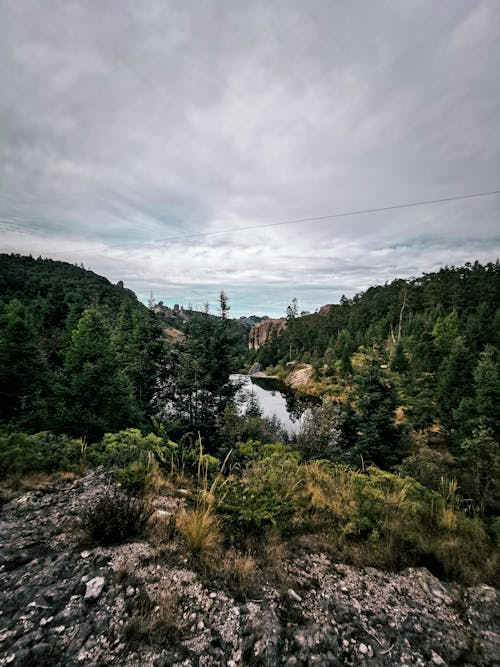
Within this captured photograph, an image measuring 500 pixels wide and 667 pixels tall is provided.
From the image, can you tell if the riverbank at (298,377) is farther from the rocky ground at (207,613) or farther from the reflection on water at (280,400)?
the rocky ground at (207,613)

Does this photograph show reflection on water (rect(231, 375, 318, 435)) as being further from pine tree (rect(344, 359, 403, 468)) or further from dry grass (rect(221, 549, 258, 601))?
dry grass (rect(221, 549, 258, 601))

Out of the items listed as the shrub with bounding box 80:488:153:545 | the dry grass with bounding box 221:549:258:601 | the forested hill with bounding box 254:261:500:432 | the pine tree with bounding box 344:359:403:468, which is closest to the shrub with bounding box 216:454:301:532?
the dry grass with bounding box 221:549:258:601

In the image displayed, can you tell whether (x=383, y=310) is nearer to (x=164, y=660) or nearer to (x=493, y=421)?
(x=493, y=421)

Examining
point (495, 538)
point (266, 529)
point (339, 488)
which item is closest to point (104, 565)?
point (266, 529)

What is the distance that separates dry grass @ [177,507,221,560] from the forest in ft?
0.05

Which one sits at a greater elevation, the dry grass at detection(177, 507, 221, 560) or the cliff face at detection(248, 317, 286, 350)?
the cliff face at detection(248, 317, 286, 350)

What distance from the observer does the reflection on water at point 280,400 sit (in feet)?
101

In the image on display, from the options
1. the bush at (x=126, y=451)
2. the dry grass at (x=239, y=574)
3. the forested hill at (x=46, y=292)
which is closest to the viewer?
the dry grass at (x=239, y=574)

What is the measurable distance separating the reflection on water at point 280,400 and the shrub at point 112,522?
1571 cm

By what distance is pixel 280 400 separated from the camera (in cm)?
4762

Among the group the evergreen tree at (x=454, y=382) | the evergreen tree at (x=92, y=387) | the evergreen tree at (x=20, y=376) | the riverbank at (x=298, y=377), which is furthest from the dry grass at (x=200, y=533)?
the riverbank at (x=298, y=377)

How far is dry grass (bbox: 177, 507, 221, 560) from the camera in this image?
2.75 metres

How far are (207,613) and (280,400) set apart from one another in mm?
46919

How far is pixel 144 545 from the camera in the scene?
2.77 metres
